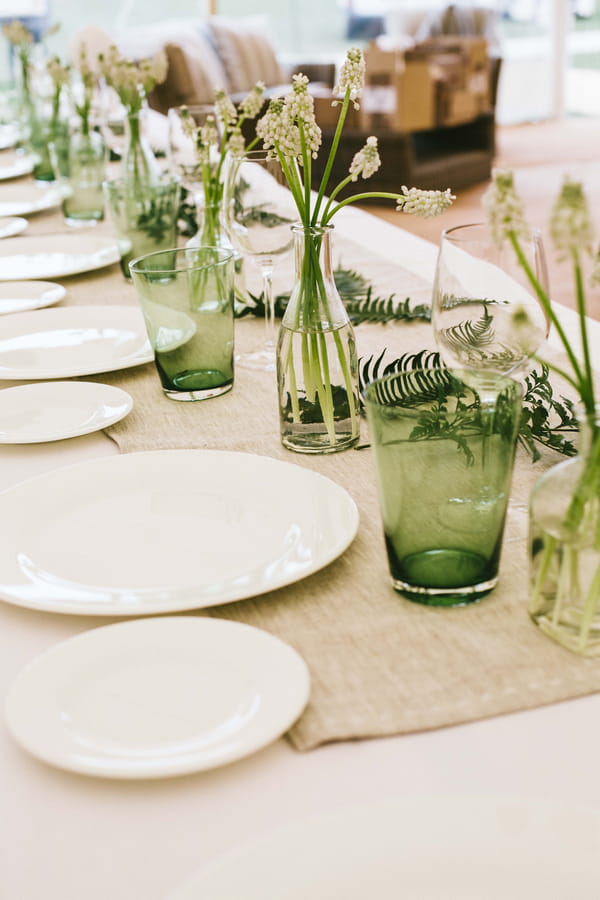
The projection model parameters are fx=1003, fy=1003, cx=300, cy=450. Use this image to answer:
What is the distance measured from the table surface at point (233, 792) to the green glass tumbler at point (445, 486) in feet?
0.41

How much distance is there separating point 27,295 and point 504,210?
3.42ft

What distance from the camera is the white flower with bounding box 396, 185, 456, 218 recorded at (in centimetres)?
80

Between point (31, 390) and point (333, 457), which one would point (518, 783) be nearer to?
point (333, 457)

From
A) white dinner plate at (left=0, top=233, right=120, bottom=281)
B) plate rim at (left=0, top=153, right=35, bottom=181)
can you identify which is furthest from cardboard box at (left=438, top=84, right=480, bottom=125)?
white dinner plate at (left=0, top=233, right=120, bottom=281)

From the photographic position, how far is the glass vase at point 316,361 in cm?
92

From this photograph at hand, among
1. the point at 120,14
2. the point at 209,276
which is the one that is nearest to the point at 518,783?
the point at 209,276

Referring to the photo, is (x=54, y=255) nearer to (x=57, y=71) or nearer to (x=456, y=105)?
(x=57, y=71)

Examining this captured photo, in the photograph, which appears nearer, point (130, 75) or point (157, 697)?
point (157, 697)

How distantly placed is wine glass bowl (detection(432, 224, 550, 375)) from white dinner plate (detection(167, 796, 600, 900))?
44 cm

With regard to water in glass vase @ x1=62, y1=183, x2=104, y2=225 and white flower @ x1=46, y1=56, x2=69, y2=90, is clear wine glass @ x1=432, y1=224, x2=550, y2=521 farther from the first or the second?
white flower @ x1=46, y1=56, x2=69, y2=90

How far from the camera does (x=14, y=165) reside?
96.7 inches

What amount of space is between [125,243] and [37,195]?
704 millimetres

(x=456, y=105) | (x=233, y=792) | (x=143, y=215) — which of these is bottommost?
(x=456, y=105)

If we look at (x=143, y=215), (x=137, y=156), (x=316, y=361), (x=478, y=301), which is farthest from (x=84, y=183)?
(x=478, y=301)
